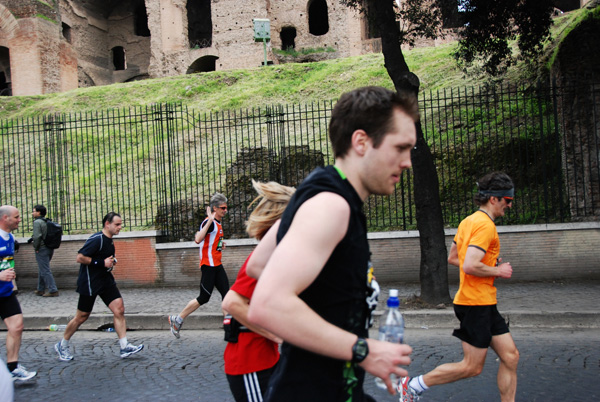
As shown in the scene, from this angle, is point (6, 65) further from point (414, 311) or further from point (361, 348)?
point (361, 348)

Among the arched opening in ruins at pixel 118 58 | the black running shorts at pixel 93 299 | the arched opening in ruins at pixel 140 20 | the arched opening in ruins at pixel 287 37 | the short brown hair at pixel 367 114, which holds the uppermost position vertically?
the arched opening in ruins at pixel 140 20

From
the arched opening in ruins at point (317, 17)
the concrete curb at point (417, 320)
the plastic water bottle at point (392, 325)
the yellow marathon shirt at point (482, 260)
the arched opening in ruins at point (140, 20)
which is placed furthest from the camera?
the arched opening in ruins at point (140, 20)

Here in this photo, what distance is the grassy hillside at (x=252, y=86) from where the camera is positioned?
1975 cm

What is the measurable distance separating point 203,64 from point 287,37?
5785 mm

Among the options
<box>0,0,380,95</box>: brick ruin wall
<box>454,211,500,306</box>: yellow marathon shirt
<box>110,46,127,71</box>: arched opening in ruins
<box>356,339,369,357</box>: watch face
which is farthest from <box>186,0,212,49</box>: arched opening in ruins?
<box>356,339,369,357</box>: watch face

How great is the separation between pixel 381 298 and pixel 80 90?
20.4 m

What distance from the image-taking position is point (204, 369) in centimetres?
586

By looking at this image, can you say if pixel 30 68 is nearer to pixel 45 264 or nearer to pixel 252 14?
pixel 252 14

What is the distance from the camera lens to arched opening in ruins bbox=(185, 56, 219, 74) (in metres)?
35.8

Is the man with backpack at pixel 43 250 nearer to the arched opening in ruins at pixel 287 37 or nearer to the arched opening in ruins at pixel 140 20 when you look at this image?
the arched opening in ruins at pixel 287 37

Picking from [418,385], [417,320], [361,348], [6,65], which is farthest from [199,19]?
[361,348]

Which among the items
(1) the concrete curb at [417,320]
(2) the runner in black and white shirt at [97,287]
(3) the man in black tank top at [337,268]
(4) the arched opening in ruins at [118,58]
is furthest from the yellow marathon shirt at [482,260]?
(4) the arched opening in ruins at [118,58]

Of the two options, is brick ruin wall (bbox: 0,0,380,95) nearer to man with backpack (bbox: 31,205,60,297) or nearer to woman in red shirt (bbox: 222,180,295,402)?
man with backpack (bbox: 31,205,60,297)

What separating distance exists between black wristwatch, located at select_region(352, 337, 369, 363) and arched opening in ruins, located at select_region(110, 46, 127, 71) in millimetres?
43814
